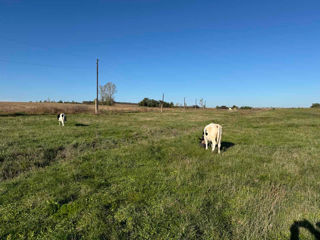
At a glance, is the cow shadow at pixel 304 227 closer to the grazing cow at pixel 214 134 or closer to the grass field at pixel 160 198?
the grass field at pixel 160 198

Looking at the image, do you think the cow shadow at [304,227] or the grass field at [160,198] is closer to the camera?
the cow shadow at [304,227]

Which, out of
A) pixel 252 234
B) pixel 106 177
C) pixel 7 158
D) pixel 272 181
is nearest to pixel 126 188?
pixel 106 177

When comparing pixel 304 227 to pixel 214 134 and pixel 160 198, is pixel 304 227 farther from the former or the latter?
pixel 214 134

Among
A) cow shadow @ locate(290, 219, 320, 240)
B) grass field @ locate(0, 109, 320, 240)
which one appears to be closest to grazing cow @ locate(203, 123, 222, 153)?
grass field @ locate(0, 109, 320, 240)

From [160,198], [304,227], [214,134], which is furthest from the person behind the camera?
[214,134]

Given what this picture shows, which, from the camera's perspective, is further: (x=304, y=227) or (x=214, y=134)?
(x=214, y=134)

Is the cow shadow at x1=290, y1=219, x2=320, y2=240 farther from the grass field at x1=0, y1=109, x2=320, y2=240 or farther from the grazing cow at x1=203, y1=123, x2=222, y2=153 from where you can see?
the grazing cow at x1=203, y1=123, x2=222, y2=153

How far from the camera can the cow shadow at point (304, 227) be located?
310cm

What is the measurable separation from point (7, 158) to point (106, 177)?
17.0ft

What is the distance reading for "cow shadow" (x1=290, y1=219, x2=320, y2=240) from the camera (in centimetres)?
310

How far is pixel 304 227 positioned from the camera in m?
3.24

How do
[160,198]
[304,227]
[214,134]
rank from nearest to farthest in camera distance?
[304,227] → [160,198] → [214,134]

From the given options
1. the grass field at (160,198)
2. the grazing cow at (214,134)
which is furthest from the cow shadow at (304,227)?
the grazing cow at (214,134)

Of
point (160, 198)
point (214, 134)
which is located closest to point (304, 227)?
point (160, 198)
